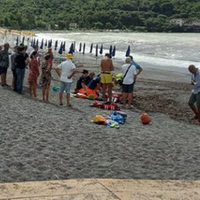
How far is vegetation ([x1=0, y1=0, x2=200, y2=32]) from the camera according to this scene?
141375 millimetres

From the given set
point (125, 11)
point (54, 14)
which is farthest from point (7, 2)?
point (125, 11)

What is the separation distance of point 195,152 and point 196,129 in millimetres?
2231

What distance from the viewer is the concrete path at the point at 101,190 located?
3.79 meters

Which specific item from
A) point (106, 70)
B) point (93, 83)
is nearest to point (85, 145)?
point (106, 70)

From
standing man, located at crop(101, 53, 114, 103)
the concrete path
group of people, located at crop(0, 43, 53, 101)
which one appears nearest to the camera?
the concrete path

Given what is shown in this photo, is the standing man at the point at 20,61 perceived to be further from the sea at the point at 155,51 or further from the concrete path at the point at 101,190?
the sea at the point at 155,51

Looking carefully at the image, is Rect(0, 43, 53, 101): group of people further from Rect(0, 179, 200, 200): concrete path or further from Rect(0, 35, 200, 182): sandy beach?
Rect(0, 179, 200, 200): concrete path

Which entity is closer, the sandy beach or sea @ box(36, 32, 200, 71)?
the sandy beach

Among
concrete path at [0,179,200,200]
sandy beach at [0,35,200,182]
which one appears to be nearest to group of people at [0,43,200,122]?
sandy beach at [0,35,200,182]

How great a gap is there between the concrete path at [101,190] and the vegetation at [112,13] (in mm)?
128219

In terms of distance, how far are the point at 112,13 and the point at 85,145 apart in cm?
14483

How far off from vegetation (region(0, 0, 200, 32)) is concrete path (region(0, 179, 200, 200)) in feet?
421

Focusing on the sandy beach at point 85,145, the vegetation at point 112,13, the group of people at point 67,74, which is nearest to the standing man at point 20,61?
the group of people at point 67,74

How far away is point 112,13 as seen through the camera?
146 meters
